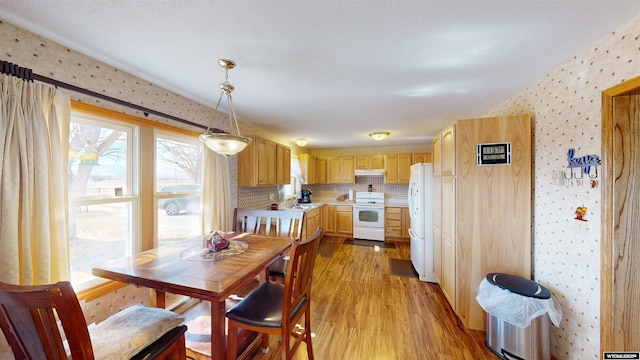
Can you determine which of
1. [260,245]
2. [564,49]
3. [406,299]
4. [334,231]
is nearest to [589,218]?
[564,49]

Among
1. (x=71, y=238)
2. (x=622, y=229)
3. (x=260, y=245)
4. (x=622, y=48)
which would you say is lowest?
(x=260, y=245)

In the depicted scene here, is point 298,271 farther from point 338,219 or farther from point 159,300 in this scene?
point 338,219

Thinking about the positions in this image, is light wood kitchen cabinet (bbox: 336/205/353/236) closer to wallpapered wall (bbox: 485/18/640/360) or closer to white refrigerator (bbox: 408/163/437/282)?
white refrigerator (bbox: 408/163/437/282)

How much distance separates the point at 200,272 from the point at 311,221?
301cm

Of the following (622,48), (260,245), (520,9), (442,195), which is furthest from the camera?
(442,195)

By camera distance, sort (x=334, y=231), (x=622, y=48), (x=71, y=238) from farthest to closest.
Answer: (x=334, y=231), (x=71, y=238), (x=622, y=48)

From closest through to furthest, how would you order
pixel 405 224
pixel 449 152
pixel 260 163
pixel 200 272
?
pixel 200 272 → pixel 449 152 → pixel 260 163 → pixel 405 224

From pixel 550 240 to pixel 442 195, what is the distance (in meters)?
0.91

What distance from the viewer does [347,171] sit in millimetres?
5355

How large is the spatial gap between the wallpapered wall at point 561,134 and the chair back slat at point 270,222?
1.04m

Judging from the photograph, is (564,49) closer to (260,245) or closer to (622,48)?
(622,48)

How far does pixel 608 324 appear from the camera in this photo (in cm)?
127

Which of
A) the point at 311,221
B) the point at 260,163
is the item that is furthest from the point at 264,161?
the point at 311,221

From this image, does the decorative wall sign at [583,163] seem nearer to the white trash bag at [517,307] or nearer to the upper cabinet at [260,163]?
the white trash bag at [517,307]
